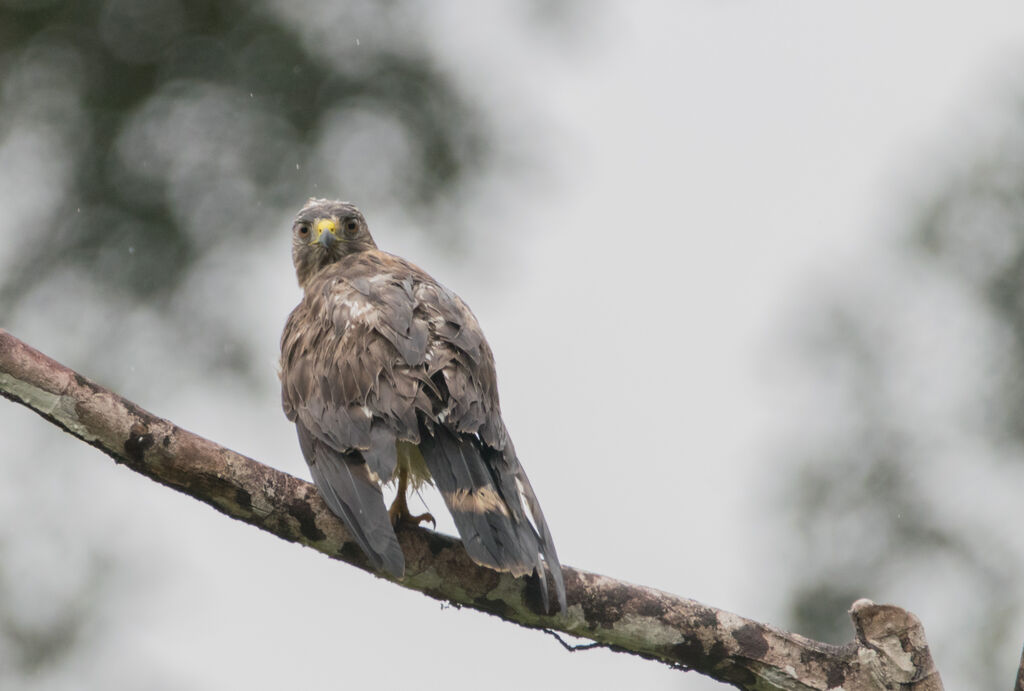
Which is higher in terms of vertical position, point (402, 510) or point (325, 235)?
point (325, 235)

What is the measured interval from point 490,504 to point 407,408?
14.7 inches

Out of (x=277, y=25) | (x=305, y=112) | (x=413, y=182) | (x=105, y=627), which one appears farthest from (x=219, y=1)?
(x=105, y=627)

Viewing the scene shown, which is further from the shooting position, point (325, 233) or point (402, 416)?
point (325, 233)

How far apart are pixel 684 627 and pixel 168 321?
790cm

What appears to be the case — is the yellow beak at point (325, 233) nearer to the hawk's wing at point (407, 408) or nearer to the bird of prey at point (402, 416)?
the bird of prey at point (402, 416)

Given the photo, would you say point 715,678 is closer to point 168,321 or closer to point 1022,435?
point 1022,435

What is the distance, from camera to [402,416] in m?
3.60

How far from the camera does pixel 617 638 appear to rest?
350 centimetres

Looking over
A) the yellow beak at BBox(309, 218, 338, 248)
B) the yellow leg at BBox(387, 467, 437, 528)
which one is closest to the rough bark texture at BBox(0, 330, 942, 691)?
the yellow leg at BBox(387, 467, 437, 528)

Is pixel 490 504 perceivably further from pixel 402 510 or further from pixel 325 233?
pixel 325 233

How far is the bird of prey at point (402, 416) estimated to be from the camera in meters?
3.37

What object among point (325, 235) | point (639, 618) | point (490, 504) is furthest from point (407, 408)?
point (325, 235)

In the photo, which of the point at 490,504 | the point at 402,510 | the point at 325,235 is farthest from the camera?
the point at 325,235

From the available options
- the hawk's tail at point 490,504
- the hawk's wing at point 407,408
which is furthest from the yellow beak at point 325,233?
the hawk's tail at point 490,504
